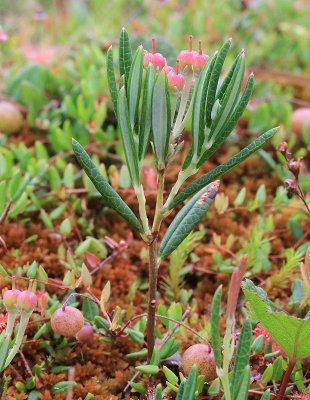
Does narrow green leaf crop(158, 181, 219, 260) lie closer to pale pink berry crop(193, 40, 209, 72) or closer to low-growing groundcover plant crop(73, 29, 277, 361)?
low-growing groundcover plant crop(73, 29, 277, 361)

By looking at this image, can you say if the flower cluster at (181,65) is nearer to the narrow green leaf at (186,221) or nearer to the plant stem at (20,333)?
the narrow green leaf at (186,221)

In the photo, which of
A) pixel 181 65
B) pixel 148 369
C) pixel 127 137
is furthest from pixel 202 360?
pixel 181 65

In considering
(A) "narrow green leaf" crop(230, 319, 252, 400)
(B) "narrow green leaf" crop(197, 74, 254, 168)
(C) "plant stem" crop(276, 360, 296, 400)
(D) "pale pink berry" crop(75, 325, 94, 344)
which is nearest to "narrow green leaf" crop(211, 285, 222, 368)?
(A) "narrow green leaf" crop(230, 319, 252, 400)

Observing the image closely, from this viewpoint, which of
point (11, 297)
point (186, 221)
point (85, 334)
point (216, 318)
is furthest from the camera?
point (85, 334)

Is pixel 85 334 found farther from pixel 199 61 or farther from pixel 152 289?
pixel 199 61

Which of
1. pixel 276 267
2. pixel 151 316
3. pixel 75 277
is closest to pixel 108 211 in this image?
pixel 75 277

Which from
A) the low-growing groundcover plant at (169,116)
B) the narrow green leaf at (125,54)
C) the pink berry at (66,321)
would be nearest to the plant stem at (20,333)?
the pink berry at (66,321)

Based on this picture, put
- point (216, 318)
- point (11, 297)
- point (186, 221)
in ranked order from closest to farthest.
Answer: point (216, 318) → point (11, 297) → point (186, 221)

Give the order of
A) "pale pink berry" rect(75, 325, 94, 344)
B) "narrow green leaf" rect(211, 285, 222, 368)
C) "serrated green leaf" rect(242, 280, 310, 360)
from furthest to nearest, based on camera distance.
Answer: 1. "pale pink berry" rect(75, 325, 94, 344)
2. "serrated green leaf" rect(242, 280, 310, 360)
3. "narrow green leaf" rect(211, 285, 222, 368)
